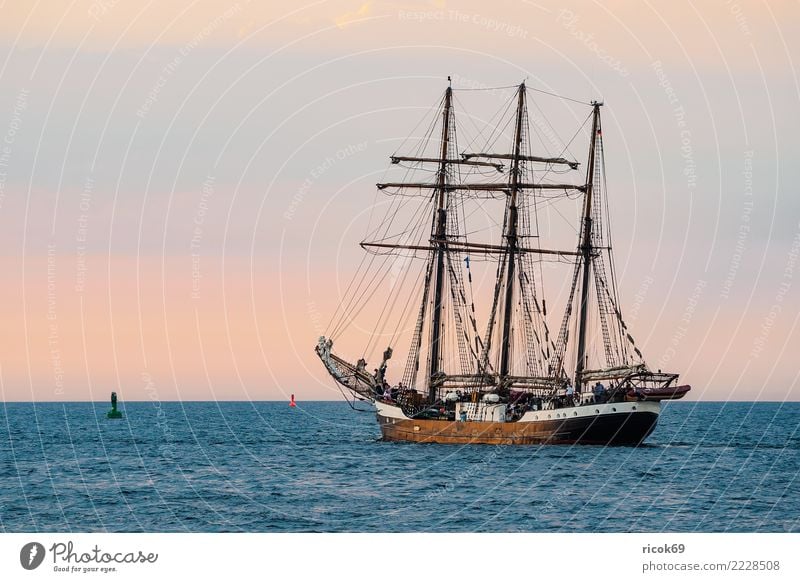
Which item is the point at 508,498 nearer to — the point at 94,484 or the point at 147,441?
the point at 94,484

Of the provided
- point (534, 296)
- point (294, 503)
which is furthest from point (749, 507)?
point (534, 296)

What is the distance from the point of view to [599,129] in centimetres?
10288

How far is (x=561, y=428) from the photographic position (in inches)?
4006

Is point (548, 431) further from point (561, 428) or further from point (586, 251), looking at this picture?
point (586, 251)

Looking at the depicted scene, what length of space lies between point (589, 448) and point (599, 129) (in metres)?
24.3

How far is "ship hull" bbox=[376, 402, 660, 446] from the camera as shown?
332 feet
